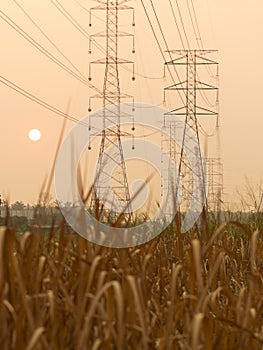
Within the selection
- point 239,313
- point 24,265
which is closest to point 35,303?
point 24,265

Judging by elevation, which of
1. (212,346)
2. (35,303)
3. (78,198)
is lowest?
(212,346)

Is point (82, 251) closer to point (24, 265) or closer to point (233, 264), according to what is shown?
point (24, 265)

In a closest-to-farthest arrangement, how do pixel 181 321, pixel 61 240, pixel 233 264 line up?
pixel 61 240
pixel 181 321
pixel 233 264

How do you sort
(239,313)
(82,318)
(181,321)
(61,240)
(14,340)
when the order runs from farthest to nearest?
(181,321)
(61,240)
(239,313)
(82,318)
(14,340)

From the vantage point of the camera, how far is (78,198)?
3.69 metres

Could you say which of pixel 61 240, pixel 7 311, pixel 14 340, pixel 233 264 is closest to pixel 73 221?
pixel 61 240

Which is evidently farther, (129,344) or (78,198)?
(78,198)

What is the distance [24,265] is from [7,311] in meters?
0.36

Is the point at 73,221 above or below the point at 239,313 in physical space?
above

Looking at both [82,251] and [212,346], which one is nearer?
[212,346]

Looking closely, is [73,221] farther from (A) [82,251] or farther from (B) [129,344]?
(B) [129,344]

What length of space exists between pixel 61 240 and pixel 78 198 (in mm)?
222

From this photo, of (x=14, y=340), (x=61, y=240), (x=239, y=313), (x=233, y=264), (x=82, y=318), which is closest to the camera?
(x=14, y=340)

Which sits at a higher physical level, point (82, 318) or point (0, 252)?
point (0, 252)
